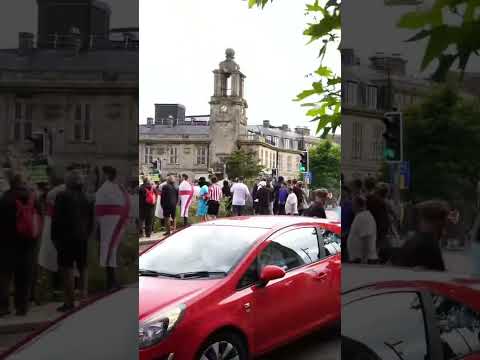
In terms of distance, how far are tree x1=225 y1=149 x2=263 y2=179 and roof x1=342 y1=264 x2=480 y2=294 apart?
34328mm

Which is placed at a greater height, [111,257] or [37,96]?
[37,96]

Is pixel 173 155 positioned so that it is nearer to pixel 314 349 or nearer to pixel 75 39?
pixel 314 349

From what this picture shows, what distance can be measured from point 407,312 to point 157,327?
1.84 meters

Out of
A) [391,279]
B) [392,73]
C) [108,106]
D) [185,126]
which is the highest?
[185,126]

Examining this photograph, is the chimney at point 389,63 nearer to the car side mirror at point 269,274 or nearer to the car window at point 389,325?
the car window at point 389,325

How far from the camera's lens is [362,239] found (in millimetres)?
3766

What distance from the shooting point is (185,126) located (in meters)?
65.3

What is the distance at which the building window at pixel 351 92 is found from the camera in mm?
3734

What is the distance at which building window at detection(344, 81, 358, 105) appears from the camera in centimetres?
373

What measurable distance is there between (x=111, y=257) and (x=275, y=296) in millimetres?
2384

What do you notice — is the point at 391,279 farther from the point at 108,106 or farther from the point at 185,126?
the point at 185,126

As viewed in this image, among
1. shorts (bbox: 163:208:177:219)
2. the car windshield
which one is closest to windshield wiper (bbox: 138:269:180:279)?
the car windshield

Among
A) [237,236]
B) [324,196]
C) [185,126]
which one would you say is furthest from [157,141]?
[237,236]

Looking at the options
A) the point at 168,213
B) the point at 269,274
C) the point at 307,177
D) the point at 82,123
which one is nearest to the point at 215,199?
the point at 168,213
